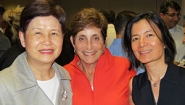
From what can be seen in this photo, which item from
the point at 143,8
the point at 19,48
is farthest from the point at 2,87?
the point at 143,8

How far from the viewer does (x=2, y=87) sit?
139 centimetres

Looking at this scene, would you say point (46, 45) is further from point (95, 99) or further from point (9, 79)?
point (95, 99)

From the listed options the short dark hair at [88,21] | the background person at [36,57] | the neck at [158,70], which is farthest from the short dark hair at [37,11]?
the neck at [158,70]

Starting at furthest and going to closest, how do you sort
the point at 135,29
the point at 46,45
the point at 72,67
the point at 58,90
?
the point at 72,67
the point at 135,29
the point at 58,90
the point at 46,45

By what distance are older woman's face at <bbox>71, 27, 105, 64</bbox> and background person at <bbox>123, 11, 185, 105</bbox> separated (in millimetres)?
296

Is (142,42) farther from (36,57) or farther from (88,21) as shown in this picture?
(36,57)

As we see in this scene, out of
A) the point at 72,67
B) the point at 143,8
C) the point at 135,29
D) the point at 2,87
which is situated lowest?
the point at 143,8

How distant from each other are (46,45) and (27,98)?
0.34m

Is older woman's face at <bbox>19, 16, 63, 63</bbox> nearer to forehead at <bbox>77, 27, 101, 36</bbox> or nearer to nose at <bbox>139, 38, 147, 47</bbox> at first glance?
forehead at <bbox>77, 27, 101, 36</bbox>

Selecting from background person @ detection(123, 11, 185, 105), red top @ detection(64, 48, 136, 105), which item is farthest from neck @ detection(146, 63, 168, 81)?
red top @ detection(64, 48, 136, 105)

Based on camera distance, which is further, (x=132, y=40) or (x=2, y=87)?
(x=132, y=40)

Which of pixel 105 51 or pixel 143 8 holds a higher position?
pixel 105 51

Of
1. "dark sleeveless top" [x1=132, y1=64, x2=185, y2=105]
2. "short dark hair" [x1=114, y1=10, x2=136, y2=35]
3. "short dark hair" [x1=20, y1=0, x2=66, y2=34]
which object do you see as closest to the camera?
"short dark hair" [x1=20, y1=0, x2=66, y2=34]

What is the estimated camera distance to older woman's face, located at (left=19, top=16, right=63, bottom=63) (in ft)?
5.07
